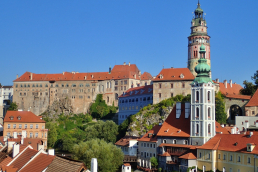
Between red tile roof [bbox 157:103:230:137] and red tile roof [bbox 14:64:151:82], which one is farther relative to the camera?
red tile roof [bbox 14:64:151:82]

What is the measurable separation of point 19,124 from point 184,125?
101ft

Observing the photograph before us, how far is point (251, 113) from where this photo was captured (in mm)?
70875

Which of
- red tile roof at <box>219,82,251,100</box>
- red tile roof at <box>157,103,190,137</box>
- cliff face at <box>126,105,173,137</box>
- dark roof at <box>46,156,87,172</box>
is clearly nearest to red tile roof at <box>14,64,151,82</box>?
red tile roof at <box>219,82,251,100</box>

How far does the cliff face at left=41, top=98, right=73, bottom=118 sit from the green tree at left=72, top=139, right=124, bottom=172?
56.8m

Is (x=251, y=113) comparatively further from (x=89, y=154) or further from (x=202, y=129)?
(x=89, y=154)

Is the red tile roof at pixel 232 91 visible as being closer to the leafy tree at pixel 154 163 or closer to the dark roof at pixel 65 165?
the leafy tree at pixel 154 163

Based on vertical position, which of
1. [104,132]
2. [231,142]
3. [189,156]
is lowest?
[189,156]

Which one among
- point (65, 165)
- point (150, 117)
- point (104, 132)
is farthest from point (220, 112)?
point (65, 165)

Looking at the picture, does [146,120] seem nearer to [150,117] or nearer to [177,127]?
[150,117]

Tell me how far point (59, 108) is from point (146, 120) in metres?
40.8

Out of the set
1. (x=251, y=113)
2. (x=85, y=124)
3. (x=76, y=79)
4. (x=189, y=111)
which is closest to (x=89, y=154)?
(x=189, y=111)

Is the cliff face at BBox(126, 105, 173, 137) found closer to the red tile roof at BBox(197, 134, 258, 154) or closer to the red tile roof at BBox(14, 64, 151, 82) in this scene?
the red tile roof at BBox(197, 134, 258, 154)

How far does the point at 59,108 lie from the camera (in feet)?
361

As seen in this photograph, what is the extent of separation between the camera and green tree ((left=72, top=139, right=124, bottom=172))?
47219 millimetres
